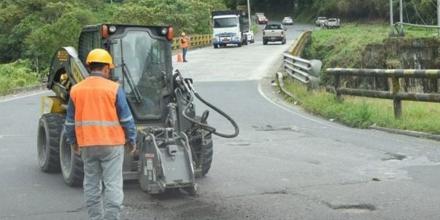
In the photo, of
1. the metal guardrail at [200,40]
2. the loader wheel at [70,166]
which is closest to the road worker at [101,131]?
the loader wheel at [70,166]

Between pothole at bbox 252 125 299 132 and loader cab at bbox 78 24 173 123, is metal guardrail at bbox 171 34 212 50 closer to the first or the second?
pothole at bbox 252 125 299 132

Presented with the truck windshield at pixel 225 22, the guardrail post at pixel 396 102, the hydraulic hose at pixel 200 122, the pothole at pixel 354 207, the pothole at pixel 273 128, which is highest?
the truck windshield at pixel 225 22

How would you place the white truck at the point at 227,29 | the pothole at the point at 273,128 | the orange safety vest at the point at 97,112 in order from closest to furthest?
1. the orange safety vest at the point at 97,112
2. the pothole at the point at 273,128
3. the white truck at the point at 227,29

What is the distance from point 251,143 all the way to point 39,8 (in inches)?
2461

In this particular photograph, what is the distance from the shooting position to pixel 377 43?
39.2m

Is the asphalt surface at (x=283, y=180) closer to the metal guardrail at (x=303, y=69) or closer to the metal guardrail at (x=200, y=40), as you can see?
the metal guardrail at (x=303, y=69)

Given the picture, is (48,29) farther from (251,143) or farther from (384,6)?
(384,6)

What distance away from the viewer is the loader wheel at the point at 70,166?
887 cm

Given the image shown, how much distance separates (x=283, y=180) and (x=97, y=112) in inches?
138

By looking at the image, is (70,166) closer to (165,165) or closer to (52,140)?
(52,140)

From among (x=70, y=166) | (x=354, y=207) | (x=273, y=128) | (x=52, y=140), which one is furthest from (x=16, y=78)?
(x=354, y=207)

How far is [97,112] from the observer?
255 inches

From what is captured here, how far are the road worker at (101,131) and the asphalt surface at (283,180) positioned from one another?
91 cm

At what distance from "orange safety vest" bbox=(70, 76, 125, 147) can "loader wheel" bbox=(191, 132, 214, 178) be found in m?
2.61
